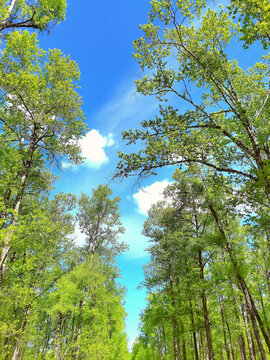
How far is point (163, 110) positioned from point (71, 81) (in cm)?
570

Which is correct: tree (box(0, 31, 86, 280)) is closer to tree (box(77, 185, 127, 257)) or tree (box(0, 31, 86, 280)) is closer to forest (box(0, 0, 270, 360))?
forest (box(0, 0, 270, 360))

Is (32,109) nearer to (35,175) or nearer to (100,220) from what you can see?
(35,175)

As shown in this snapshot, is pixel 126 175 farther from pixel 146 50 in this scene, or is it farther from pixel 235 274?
pixel 235 274

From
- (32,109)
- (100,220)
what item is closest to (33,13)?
(32,109)

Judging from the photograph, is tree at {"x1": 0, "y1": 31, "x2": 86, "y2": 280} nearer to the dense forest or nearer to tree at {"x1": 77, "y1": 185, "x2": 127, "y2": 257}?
the dense forest

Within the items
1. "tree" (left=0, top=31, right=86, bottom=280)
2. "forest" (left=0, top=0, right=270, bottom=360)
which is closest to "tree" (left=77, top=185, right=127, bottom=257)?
"forest" (left=0, top=0, right=270, bottom=360)

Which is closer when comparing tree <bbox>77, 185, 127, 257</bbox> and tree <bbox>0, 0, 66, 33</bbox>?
tree <bbox>0, 0, 66, 33</bbox>

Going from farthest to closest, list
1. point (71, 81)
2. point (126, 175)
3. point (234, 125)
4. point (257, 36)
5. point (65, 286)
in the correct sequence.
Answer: point (65, 286) < point (71, 81) < point (234, 125) < point (126, 175) < point (257, 36)

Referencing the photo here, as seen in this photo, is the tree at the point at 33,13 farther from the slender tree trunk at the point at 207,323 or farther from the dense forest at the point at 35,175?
the slender tree trunk at the point at 207,323

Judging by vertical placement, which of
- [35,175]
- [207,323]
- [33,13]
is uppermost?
[33,13]

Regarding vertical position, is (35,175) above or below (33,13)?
below

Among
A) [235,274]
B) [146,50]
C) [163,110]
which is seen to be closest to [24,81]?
[146,50]

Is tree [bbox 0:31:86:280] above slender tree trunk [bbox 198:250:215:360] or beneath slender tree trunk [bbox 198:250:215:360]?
above

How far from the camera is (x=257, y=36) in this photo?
6.46 metres
